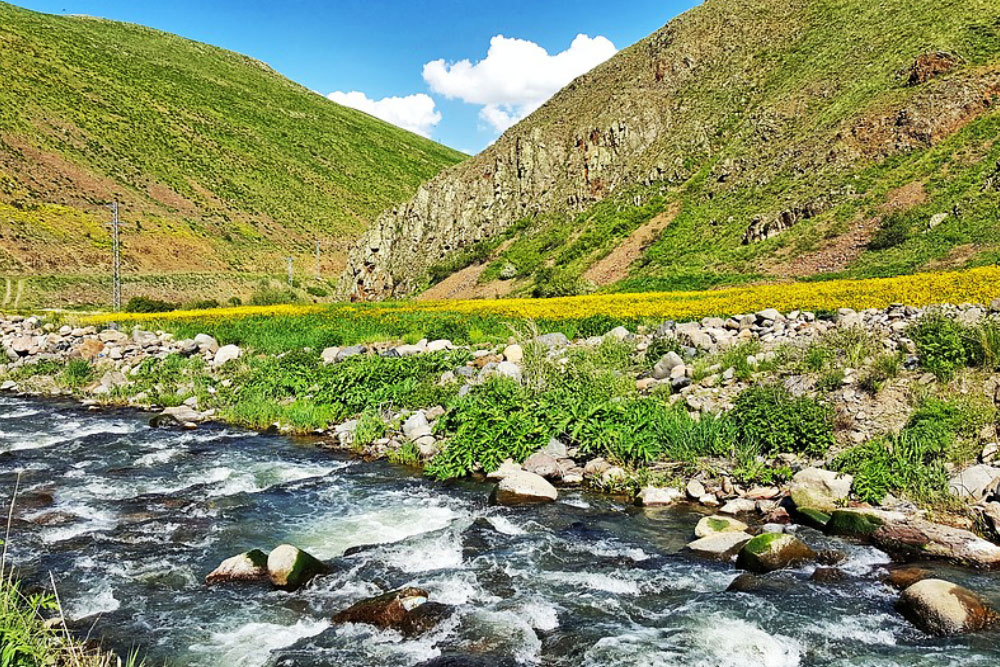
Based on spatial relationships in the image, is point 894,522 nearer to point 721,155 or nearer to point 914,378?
point 914,378

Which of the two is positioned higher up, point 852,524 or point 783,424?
point 783,424

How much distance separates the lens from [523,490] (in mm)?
9273

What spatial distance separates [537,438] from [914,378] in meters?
6.09

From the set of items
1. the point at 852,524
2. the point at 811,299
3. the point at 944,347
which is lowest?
the point at 852,524

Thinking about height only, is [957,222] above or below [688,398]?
above

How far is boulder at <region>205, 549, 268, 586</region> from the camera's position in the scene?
6.74 metres

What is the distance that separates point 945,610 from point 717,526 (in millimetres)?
2496

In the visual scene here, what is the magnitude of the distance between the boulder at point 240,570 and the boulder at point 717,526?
16.5ft

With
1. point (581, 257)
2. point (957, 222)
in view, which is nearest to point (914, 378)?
point (957, 222)

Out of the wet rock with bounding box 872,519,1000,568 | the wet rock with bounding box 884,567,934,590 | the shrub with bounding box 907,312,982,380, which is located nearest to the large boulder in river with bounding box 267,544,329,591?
the wet rock with bounding box 884,567,934,590

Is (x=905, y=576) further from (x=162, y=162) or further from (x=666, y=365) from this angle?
(x=162, y=162)

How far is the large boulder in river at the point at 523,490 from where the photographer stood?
9195 mm

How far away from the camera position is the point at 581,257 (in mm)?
47531

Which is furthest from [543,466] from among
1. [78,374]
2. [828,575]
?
[78,374]
